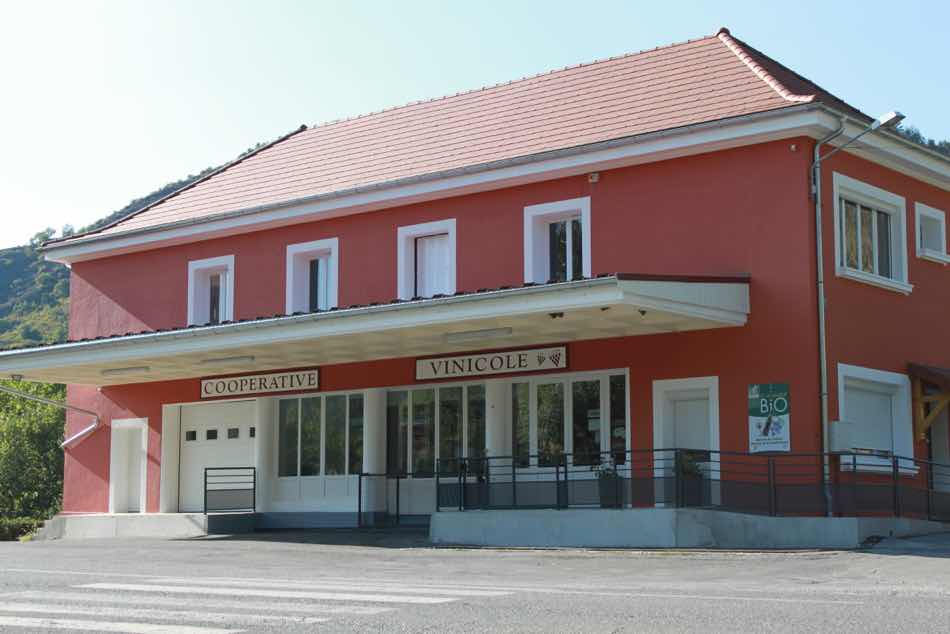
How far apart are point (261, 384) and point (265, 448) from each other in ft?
4.32

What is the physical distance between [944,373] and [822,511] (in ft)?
14.7

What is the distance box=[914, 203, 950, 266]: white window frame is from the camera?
2389 cm

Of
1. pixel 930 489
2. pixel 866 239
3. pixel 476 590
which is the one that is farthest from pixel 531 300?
pixel 476 590

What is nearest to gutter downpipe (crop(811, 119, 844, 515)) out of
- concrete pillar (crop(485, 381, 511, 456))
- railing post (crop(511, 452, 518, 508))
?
railing post (crop(511, 452, 518, 508))

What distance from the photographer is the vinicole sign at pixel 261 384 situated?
26.8 metres

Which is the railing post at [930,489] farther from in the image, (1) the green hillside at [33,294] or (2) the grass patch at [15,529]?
(1) the green hillside at [33,294]

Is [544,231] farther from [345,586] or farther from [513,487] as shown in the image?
[345,586]

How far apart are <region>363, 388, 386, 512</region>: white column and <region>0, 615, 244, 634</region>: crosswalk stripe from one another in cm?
1506

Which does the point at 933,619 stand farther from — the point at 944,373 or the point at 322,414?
the point at 322,414

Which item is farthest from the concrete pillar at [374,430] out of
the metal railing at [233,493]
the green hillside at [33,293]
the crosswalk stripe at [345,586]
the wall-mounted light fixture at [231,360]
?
the green hillside at [33,293]

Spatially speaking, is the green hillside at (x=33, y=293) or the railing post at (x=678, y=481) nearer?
the railing post at (x=678, y=481)

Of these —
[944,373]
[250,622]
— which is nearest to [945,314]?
[944,373]

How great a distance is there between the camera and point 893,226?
2345 centimetres

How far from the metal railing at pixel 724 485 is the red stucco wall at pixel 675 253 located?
0.46 meters
